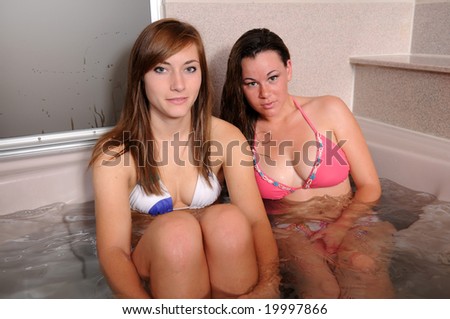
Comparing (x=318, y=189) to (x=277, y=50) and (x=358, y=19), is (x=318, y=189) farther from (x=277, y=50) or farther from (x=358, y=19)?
(x=358, y=19)

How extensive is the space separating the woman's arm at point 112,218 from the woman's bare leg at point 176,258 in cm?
9

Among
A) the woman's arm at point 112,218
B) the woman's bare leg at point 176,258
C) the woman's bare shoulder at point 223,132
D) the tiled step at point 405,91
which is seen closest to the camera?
the woman's bare leg at point 176,258

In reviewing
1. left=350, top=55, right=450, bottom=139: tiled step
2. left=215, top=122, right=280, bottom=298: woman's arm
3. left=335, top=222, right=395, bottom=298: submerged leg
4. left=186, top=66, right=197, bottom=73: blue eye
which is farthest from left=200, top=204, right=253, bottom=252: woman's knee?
left=350, top=55, right=450, bottom=139: tiled step

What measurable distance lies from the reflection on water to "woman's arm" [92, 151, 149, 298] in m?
0.07

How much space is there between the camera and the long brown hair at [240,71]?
133 centimetres

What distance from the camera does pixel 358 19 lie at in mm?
2029

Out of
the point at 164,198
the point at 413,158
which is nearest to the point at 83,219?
the point at 164,198

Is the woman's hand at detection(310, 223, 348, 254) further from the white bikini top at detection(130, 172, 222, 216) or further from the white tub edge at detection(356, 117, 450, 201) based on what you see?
the white tub edge at detection(356, 117, 450, 201)

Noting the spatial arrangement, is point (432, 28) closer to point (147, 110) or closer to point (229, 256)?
point (147, 110)

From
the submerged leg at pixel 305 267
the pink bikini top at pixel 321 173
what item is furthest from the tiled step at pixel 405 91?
the submerged leg at pixel 305 267

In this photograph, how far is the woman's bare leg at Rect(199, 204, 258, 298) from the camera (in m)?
1.01

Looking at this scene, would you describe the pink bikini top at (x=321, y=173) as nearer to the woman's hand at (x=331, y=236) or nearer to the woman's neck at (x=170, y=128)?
the woman's hand at (x=331, y=236)

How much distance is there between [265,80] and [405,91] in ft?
2.67
